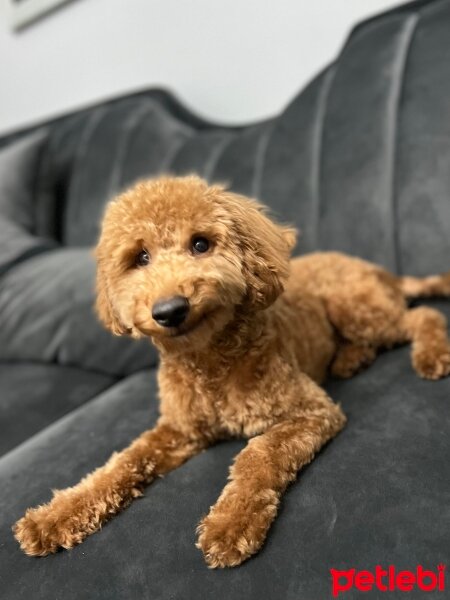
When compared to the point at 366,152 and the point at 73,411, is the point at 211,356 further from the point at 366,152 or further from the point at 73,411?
the point at 366,152

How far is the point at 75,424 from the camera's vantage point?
120 cm

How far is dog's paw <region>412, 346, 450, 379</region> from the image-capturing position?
1.03 meters

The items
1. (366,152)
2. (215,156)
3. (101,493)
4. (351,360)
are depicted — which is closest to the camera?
(101,493)

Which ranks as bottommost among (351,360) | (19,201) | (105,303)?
(351,360)

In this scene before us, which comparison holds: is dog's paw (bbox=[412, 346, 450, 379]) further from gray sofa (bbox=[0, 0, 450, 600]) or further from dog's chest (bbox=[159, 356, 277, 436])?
dog's chest (bbox=[159, 356, 277, 436])

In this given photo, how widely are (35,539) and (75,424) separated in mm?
413

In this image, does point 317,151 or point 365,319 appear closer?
point 365,319

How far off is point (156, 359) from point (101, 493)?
2.01 feet

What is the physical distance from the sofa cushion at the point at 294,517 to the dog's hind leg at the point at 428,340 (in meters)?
0.03

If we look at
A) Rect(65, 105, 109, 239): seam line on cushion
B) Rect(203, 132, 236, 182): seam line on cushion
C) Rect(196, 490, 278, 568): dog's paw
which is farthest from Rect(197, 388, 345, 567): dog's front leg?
Rect(65, 105, 109, 239): seam line on cushion

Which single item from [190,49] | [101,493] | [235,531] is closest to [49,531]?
[101,493]

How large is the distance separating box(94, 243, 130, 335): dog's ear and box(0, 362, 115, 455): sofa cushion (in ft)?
1.55

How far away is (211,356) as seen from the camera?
958 mm

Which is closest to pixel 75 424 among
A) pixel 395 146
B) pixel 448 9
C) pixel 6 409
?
pixel 6 409
